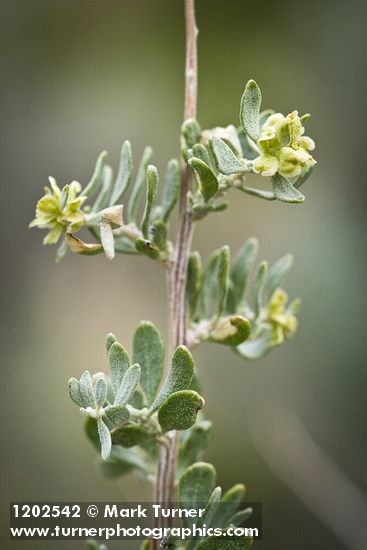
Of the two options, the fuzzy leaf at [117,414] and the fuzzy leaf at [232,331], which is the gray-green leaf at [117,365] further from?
the fuzzy leaf at [232,331]

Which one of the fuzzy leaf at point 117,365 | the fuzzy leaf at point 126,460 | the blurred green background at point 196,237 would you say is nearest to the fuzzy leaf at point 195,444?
the fuzzy leaf at point 126,460

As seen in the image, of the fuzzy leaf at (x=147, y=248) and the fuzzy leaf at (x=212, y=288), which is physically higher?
the fuzzy leaf at (x=147, y=248)

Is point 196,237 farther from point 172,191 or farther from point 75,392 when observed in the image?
Answer: point 75,392

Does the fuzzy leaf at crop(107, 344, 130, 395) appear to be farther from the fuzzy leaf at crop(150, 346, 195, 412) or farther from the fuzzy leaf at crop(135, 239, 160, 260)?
the fuzzy leaf at crop(135, 239, 160, 260)

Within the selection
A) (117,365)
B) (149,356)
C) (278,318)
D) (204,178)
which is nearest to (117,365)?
(117,365)

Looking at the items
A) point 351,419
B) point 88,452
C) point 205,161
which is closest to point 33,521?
point 88,452

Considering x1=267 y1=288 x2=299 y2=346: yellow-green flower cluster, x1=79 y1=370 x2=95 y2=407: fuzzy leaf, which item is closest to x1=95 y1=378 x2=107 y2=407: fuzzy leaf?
x1=79 y1=370 x2=95 y2=407: fuzzy leaf
